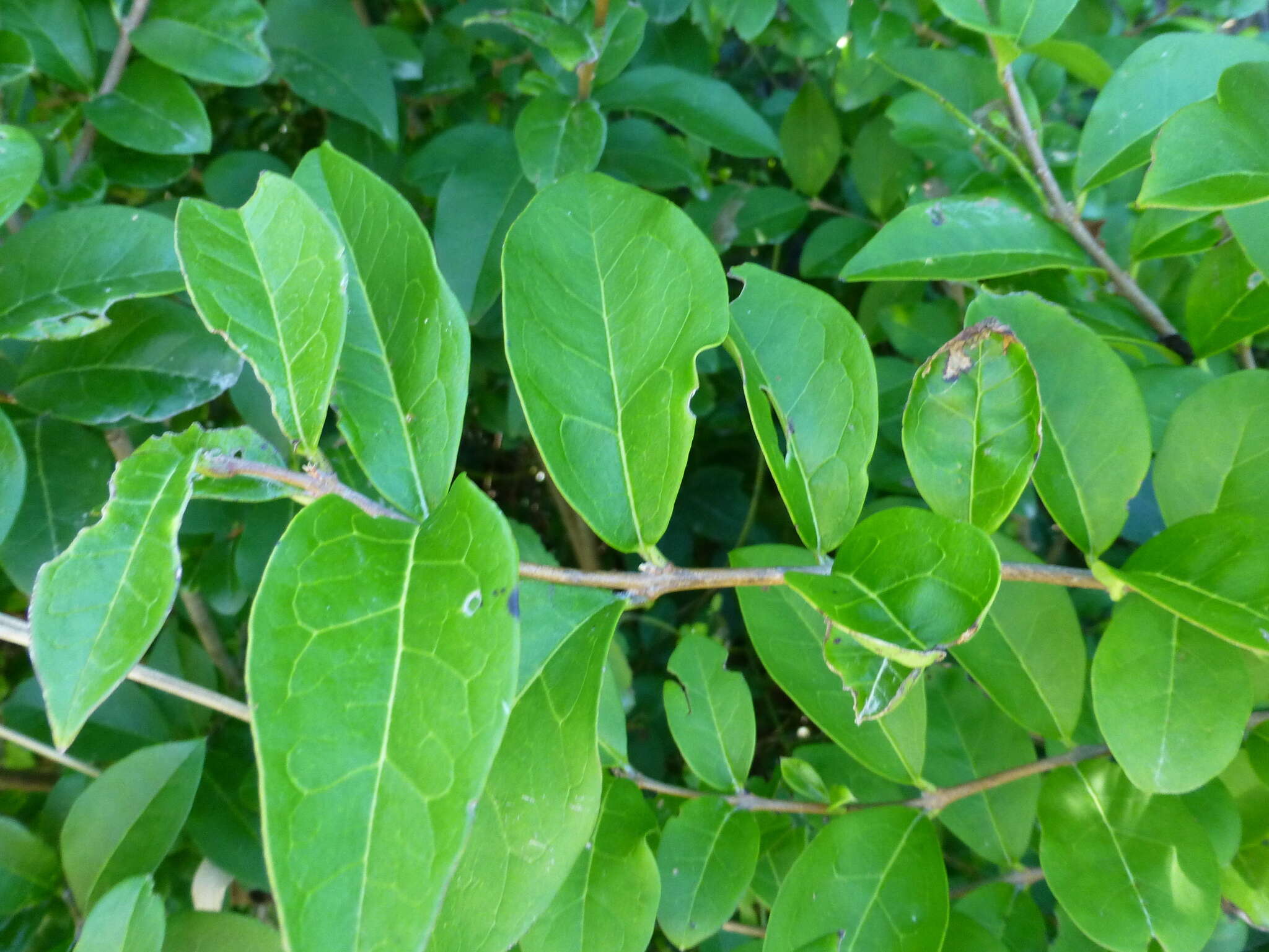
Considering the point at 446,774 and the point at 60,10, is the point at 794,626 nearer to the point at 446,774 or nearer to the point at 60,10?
the point at 446,774

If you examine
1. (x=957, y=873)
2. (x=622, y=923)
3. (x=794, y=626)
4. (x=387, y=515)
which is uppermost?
(x=387, y=515)

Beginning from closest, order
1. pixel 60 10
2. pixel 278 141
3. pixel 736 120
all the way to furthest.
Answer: pixel 60 10 → pixel 736 120 → pixel 278 141

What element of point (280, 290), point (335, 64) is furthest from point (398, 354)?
point (335, 64)

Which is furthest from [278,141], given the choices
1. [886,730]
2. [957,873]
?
[957,873]

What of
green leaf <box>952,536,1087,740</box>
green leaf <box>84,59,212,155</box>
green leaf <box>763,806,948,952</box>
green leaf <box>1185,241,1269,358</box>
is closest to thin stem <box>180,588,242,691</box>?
green leaf <box>84,59,212,155</box>

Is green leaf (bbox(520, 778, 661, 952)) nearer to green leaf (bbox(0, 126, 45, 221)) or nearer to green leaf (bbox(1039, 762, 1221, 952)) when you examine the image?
green leaf (bbox(1039, 762, 1221, 952))

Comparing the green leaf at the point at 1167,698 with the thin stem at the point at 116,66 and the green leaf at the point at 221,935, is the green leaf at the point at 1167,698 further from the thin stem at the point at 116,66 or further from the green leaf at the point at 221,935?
the thin stem at the point at 116,66
